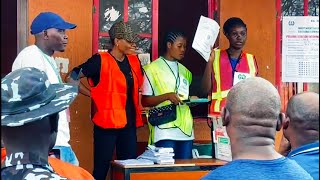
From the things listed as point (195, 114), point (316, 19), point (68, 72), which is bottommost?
point (195, 114)

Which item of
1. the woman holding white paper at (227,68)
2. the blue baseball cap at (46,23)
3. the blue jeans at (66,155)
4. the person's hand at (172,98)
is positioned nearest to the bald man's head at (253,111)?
the blue jeans at (66,155)

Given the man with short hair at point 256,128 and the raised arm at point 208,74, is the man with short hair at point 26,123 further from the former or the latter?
the raised arm at point 208,74

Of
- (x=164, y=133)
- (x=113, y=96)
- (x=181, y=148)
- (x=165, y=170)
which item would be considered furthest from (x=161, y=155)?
(x=113, y=96)

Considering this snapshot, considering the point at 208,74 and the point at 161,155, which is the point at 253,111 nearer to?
the point at 161,155

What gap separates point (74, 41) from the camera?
249 inches

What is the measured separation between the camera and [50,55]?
15.4 feet

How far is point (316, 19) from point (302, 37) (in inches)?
9.4

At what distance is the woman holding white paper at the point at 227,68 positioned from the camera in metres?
6.06

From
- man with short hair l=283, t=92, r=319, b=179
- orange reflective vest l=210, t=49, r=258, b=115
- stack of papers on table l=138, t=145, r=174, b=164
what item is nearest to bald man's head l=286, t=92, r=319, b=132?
man with short hair l=283, t=92, r=319, b=179

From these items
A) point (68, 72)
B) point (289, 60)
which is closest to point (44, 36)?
point (68, 72)

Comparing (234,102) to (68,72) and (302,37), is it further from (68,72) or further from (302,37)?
(302,37)

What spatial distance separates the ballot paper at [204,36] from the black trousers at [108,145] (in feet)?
3.19

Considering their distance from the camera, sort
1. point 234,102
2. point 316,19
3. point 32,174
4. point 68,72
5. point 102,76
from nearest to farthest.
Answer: point 32,174, point 234,102, point 102,76, point 68,72, point 316,19

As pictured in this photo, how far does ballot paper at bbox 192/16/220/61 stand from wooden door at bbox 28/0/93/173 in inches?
46.6
